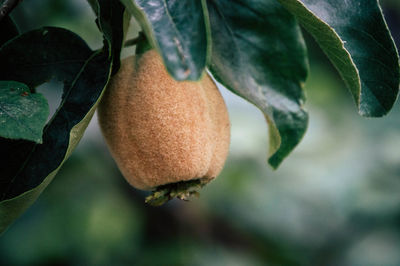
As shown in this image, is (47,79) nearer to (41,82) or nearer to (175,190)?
(41,82)

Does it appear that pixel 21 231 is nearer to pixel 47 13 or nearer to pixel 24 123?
pixel 47 13

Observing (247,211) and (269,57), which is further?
(247,211)

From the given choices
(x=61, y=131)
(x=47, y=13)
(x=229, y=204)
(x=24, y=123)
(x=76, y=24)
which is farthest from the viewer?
(x=229, y=204)

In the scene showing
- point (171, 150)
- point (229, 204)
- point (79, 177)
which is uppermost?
point (171, 150)

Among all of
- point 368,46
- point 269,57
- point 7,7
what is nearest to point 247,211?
point 269,57

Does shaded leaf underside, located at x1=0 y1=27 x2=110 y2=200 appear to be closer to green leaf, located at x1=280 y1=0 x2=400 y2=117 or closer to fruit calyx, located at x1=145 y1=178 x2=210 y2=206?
fruit calyx, located at x1=145 y1=178 x2=210 y2=206

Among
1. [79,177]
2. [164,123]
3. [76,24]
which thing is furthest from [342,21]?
[79,177]
